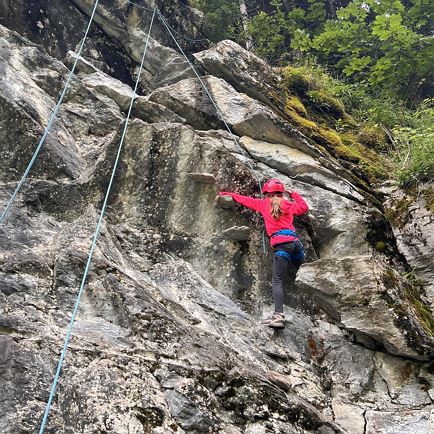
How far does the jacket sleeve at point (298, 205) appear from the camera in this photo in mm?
7512

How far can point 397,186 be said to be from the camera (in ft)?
29.3

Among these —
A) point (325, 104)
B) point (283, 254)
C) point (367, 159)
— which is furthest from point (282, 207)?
point (325, 104)

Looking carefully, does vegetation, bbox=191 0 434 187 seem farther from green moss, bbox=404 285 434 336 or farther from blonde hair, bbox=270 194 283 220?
blonde hair, bbox=270 194 283 220

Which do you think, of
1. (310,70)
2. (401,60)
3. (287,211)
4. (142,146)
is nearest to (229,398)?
(287,211)

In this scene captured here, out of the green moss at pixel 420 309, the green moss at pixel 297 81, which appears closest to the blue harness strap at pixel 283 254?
the green moss at pixel 420 309

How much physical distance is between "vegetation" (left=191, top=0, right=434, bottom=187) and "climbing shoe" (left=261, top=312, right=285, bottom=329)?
3593mm

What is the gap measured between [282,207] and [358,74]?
8.06 metres

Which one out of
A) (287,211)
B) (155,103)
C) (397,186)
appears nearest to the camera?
(287,211)

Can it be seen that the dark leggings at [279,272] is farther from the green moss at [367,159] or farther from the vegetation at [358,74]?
the green moss at [367,159]

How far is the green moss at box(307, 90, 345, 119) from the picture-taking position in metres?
11.7

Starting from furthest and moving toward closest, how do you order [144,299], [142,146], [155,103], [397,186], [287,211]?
1. [155,103]
2. [397,186]
3. [142,146]
4. [287,211]
5. [144,299]

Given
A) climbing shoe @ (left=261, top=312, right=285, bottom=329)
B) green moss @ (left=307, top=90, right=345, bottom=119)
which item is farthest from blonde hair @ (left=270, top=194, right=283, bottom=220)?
green moss @ (left=307, top=90, right=345, bottom=119)

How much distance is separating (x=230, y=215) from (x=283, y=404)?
317 cm

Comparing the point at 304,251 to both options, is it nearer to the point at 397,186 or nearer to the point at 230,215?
the point at 230,215
